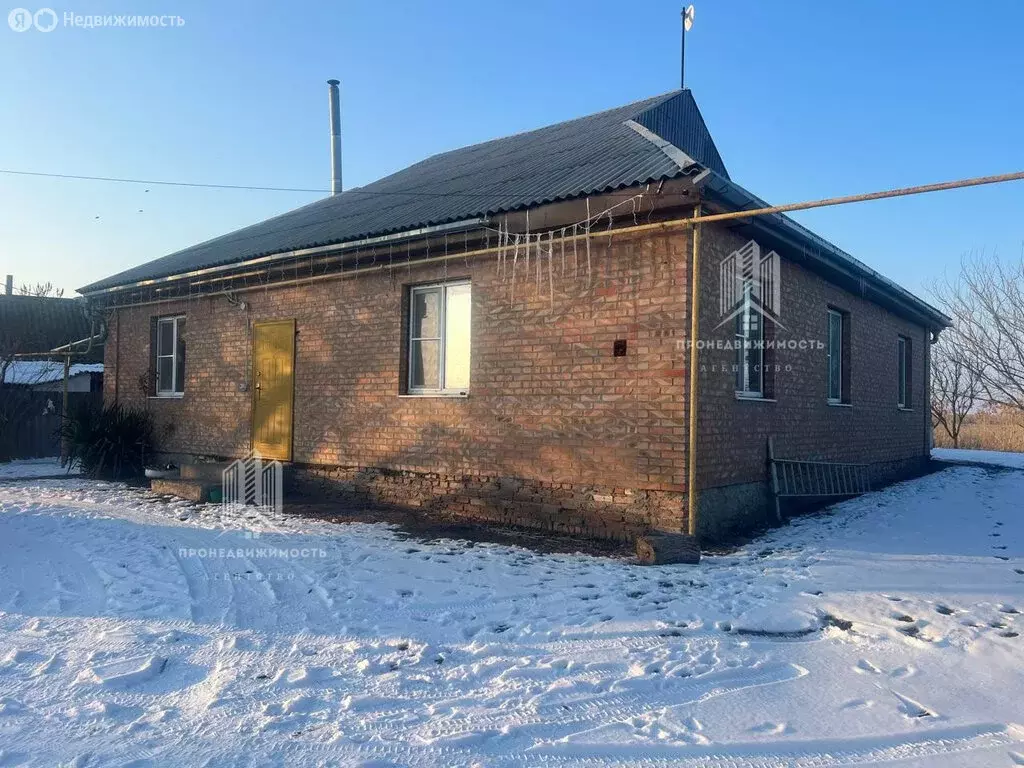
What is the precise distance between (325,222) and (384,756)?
10.3 metres

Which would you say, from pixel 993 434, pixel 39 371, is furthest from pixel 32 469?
pixel 993 434

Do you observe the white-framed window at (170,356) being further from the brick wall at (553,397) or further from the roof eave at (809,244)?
the roof eave at (809,244)

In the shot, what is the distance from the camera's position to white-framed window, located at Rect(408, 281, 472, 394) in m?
8.98

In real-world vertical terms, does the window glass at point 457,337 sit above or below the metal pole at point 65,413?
above

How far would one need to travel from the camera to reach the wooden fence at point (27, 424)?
55.9 ft

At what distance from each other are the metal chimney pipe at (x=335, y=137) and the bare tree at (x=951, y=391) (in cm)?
2133

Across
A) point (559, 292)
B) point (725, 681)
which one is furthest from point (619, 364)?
point (725, 681)

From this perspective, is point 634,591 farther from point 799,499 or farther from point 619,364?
point 799,499

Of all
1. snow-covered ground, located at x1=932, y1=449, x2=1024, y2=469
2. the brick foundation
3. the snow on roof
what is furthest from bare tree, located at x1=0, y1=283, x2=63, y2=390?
snow-covered ground, located at x1=932, y1=449, x2=1024, y2=469

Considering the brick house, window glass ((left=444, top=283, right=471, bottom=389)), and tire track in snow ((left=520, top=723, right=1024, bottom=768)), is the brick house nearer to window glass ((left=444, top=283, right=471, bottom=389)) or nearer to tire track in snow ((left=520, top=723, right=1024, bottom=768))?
window glass ((left=444, top=283, right=471, bottom=389))

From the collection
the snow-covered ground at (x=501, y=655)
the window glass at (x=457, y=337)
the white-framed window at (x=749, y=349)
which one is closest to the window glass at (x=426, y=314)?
the window glass at (x=457, y=337)

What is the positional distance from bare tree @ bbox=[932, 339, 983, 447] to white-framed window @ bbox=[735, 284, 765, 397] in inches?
829

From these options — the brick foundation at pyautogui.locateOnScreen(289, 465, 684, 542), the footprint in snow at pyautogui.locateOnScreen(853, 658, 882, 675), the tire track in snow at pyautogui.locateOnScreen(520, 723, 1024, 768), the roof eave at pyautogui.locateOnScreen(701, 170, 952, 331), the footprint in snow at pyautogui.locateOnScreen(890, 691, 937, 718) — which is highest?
the roof eave at pyautogui.locateOnScreen(701, 170, 952, 331)

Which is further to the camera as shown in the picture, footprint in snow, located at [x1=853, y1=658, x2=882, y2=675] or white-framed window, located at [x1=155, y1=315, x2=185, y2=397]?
white-framed window, located at [x1=155, y1=315, x2=185, y2=397]
